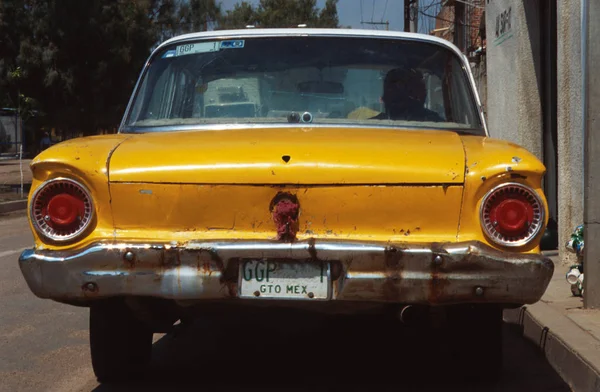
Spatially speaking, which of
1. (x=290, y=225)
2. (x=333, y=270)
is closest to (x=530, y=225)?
(x=333, y=270)

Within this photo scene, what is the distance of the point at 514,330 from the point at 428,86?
226 centimetres

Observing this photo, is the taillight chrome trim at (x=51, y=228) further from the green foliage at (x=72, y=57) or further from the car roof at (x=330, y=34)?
the green foliage at (x=72, y=57)

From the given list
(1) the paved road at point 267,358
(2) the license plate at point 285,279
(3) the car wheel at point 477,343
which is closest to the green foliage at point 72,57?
(1) the paved road at point 267,358

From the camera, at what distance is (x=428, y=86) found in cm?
524

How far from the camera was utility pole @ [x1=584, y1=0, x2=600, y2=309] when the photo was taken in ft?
21.7

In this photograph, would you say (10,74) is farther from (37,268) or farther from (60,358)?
(37,268)

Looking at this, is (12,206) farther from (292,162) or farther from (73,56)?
(292,162)

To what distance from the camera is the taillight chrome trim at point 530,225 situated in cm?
390

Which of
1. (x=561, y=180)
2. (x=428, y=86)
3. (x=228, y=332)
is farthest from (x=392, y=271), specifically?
(x=561, y=180)

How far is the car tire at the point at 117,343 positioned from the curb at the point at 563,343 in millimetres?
2216

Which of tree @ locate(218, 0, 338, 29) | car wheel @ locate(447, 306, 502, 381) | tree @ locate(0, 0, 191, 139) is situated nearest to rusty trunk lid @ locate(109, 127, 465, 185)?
car wheel @ locate(447, 306, 502, 381)

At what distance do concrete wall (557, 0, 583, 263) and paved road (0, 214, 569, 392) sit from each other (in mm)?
2758

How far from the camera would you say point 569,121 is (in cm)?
912

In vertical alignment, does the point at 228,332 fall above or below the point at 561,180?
below
